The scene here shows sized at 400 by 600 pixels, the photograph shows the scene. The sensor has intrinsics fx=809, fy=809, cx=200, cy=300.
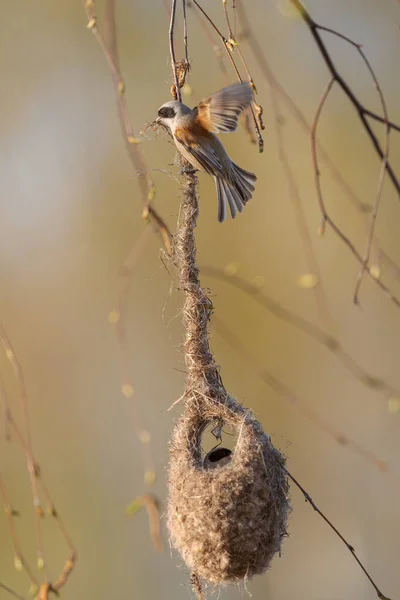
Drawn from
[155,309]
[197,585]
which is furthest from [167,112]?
[155,309]

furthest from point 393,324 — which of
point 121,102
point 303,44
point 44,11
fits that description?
point 121,102

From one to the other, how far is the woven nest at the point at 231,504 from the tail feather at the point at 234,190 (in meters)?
0.63

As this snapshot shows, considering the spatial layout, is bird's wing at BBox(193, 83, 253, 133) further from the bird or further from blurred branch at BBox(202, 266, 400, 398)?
blurred branch at BBox(202, 266, 400, 398)

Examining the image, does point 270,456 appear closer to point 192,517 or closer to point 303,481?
point 192,517

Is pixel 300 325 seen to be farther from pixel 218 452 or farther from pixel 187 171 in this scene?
pixel 187 171

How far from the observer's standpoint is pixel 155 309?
5.88 metres

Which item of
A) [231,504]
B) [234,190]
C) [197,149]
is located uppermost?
[197,149]

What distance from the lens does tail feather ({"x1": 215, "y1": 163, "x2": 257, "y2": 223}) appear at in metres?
2.54

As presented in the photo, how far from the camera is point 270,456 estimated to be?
2.32m

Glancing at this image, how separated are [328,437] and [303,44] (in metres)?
2.94

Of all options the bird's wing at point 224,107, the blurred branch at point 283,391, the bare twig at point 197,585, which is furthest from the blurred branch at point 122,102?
the bare twig at point 197,585

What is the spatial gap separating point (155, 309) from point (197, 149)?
3.55 metres

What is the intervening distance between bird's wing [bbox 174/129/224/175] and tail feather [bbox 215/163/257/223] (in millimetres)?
84

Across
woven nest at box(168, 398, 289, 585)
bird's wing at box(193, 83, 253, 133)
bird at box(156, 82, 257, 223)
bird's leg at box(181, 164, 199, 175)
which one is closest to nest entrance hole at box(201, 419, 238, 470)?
woven nest at box(168, 398, 289, 585)
